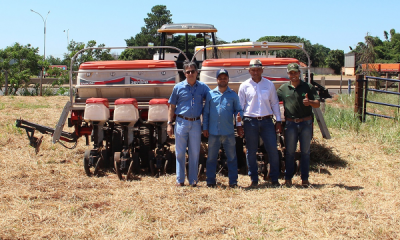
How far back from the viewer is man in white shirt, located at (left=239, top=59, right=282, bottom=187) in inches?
228

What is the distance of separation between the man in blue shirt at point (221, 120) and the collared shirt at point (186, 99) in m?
0.14

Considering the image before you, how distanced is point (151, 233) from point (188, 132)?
192 centimetres

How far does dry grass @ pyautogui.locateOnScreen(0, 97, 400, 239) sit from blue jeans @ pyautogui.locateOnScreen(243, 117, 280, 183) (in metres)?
0.28

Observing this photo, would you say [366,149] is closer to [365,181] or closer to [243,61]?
[365,181]

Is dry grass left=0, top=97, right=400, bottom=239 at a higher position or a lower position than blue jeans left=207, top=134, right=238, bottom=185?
lower

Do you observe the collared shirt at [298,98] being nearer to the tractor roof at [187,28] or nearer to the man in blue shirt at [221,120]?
the man in blue shirt at [221,120]

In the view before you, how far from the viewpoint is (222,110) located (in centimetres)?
577

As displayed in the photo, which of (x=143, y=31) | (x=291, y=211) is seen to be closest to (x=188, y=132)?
(x=291, y=211)

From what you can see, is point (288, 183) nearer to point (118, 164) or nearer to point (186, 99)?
point (186, 99)

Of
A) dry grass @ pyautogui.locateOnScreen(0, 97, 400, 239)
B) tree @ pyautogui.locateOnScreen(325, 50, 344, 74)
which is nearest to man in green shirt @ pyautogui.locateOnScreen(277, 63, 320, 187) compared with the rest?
dry grass @ pyautogui.locateOnScreen(0, 97, 400, 239)

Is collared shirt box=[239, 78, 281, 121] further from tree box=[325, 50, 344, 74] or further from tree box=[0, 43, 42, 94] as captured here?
tree box=[325, 50, 344, 74]

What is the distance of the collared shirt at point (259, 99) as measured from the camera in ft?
19.0

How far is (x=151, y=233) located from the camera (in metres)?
4.29

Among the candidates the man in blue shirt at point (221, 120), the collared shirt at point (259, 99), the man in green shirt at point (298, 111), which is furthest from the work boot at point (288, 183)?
the collared shirt at point (259, 99)
